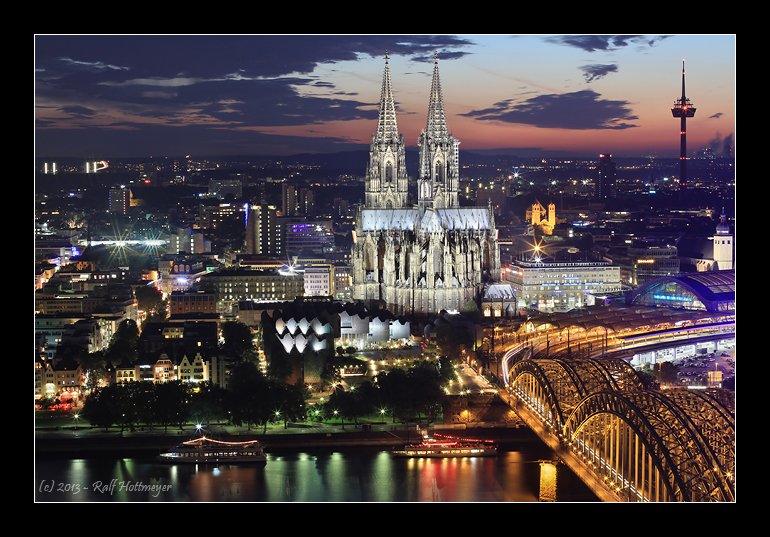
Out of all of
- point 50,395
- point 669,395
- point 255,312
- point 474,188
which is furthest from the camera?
point 474,188

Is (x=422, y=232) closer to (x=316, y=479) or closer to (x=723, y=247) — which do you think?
(x=723, y=247)

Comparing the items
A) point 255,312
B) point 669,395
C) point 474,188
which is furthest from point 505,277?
point 669,395

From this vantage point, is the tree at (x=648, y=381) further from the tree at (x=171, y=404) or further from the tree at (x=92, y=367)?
the tree at (x=92, y=367)

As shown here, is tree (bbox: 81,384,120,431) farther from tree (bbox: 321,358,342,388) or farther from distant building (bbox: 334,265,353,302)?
distant building (bbox: 334,265,353,302)

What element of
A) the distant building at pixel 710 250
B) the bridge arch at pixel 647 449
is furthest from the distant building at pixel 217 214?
the bridge arch at pixel 647 449

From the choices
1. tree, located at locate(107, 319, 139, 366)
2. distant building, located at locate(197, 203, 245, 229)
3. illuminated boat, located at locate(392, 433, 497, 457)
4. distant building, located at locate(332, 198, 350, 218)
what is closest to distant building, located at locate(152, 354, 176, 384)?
tree, located at locate(107, 319, 139, 366)

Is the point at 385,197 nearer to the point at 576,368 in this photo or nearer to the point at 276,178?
the point at 276,178
